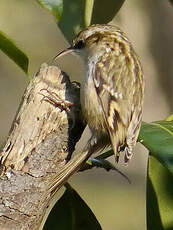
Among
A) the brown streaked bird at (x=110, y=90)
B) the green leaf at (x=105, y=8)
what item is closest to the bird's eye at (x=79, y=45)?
the brown streaked bird at (x=110, y=90)

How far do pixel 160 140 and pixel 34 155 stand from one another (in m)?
0.54

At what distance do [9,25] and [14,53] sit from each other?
5.98 metres

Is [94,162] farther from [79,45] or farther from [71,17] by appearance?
[71,17]

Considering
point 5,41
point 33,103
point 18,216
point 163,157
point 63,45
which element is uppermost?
point 5,41

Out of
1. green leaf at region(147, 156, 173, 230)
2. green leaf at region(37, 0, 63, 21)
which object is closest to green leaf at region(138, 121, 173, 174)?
green leaf at region(147, 156, 173, 230)

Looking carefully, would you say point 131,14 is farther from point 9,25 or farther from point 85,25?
point 85,25

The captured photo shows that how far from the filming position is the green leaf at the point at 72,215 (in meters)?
3.53

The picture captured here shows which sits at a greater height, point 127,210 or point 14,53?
point 14,53

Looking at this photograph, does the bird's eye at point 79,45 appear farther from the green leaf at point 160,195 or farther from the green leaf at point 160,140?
the green leaf at point 160,195

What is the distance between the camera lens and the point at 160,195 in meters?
3.40

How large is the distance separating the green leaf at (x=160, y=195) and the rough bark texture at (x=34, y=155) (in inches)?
19.7

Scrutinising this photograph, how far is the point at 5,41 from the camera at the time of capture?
305cm

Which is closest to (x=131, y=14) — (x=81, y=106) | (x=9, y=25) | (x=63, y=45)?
(x=63, y=45)

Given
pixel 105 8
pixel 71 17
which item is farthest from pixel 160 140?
pixel 105 8
